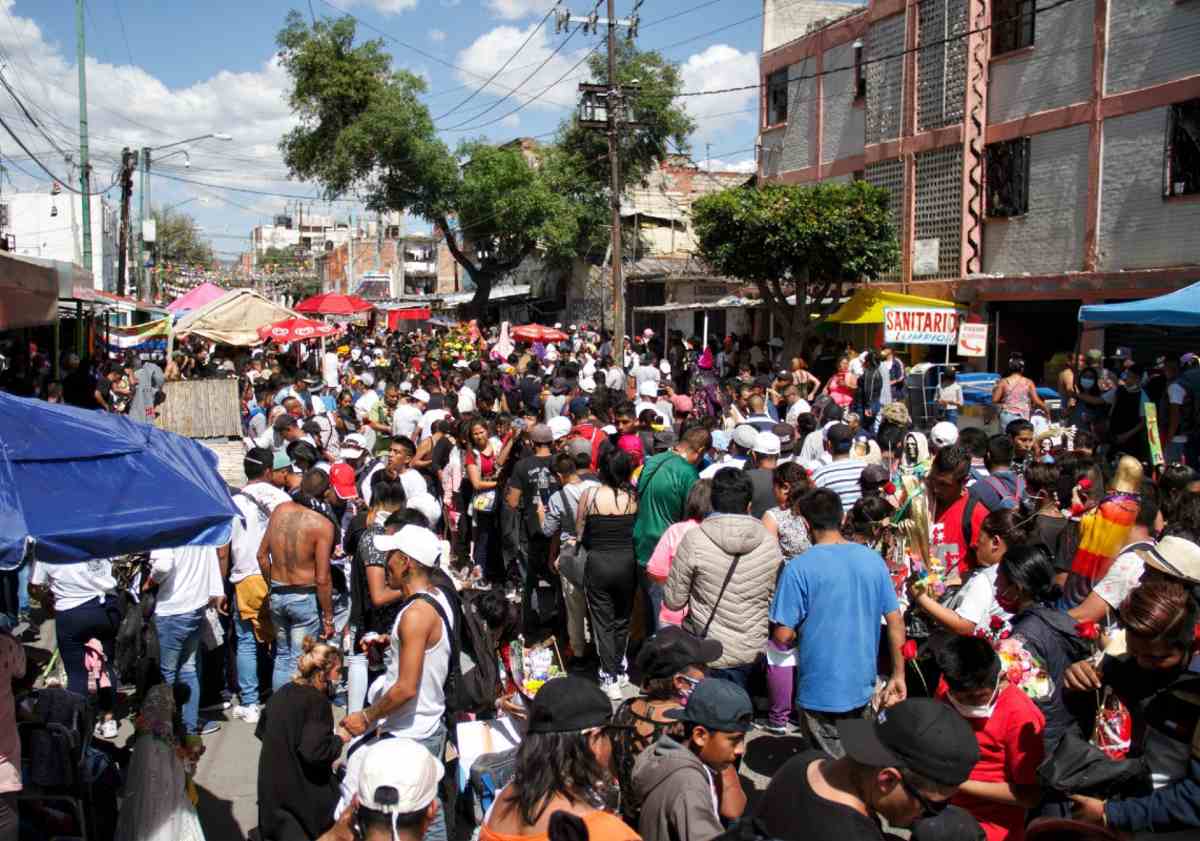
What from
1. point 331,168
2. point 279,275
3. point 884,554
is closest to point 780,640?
point 884,554

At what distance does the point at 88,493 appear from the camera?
338cm

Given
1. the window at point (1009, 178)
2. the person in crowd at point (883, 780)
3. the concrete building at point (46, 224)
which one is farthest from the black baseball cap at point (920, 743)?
the concrete building at point (46, 224)

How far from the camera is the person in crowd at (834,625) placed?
4.67m

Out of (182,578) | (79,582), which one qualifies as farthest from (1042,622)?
(79,582)

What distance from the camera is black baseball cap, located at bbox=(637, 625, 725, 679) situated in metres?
3.94

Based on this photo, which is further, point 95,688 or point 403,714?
point 95,688

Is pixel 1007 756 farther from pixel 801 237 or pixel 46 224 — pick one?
pixel 46 224

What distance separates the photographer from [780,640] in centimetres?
480

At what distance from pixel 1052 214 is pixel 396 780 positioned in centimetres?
1765

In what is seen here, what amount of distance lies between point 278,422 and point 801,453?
4827 millimetres

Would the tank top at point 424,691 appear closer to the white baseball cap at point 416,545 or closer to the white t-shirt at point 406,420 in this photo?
the white baseball cap at point 416,545

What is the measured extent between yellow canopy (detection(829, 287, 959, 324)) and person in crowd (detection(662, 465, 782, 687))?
464 inches

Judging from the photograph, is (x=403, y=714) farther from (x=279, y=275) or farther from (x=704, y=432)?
(x=279, y=275)

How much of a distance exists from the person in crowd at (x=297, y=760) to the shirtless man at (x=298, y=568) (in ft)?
6.10
